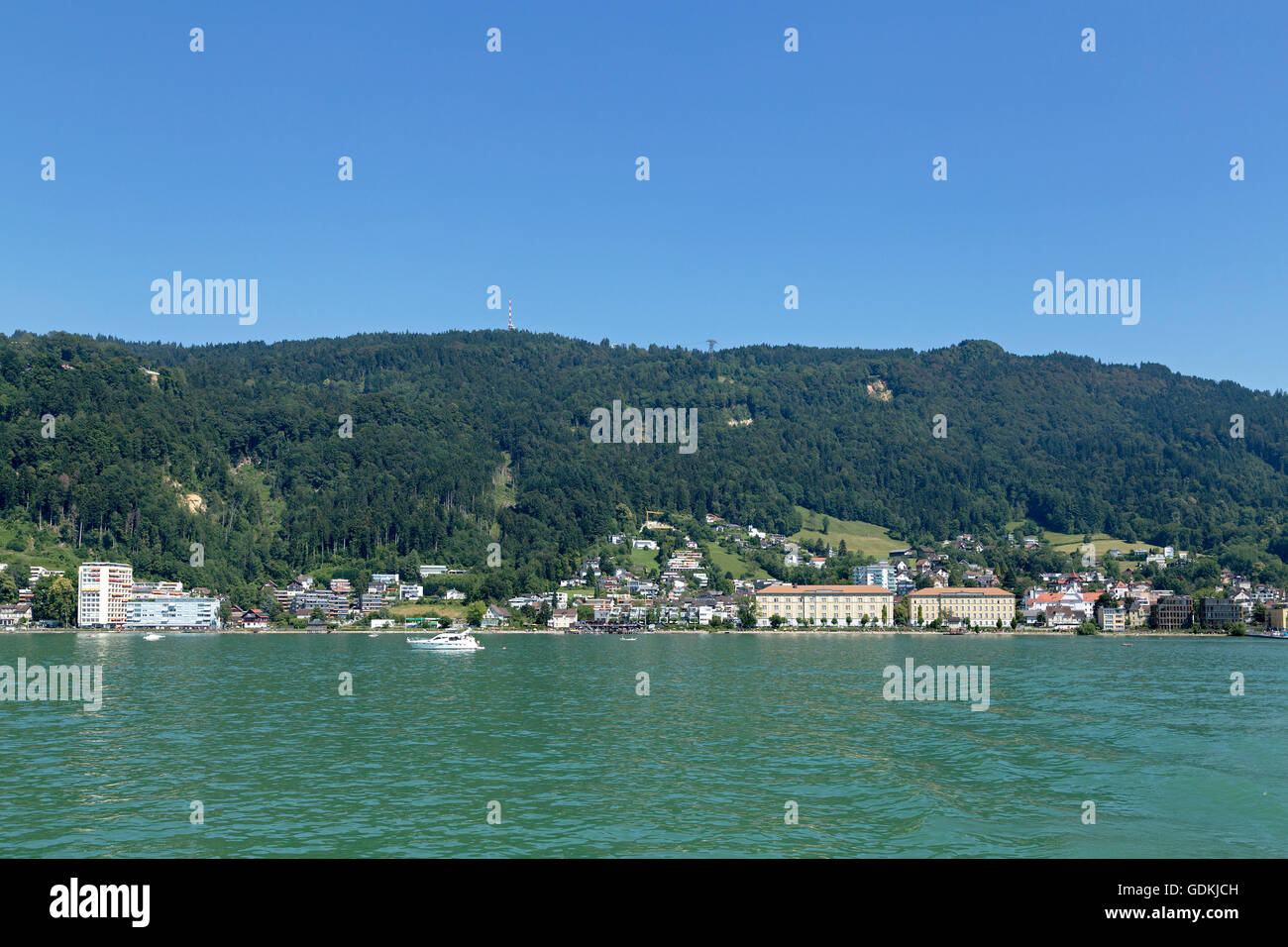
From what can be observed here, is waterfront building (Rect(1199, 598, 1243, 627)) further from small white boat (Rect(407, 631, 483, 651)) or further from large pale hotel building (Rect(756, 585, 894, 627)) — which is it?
small white boat (Rect(407, 631, 483, 651))

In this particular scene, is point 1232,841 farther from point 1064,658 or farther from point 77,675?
point 1064,658

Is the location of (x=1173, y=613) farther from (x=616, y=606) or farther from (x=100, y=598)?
(x=100, y=598)

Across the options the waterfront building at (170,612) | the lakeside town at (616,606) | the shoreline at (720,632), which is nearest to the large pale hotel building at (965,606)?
the lakeside town at (616,606)

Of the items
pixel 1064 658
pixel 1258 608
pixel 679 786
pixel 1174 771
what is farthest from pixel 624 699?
pixel 1258 608

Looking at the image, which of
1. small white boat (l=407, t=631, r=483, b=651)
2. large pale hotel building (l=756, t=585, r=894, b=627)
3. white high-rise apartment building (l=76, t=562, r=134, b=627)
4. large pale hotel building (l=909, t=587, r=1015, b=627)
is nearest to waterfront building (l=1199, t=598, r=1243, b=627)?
large pale hotel building (l=909, t=587, r=1015, b=627)

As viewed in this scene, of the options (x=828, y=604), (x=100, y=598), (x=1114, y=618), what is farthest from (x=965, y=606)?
(x=100, y=598)

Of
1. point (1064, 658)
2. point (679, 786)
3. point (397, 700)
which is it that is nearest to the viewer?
point (679, 786)
